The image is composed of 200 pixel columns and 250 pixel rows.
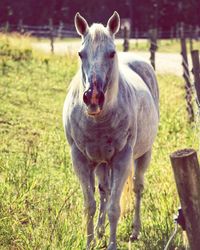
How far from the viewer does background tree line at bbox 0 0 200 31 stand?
42.5 metres

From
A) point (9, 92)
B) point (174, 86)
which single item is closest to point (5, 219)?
point (9, 92)

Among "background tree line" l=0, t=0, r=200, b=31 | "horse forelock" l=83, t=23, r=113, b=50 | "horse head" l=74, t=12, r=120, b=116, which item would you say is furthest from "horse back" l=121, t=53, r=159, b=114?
"background tree line" l=0, t=0, r=200, b=31

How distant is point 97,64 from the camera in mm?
4324

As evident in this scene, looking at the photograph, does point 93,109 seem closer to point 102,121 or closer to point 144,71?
point 102,121

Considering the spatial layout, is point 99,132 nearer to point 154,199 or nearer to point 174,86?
point 154,199

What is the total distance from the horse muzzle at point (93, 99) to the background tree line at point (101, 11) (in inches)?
1510

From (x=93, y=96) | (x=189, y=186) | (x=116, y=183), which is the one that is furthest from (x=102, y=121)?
(x=189, y=186)

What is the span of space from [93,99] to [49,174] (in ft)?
6.79

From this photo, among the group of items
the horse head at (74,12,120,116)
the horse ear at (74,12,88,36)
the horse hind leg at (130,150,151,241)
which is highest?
the horse ear at (74,12,88,36)

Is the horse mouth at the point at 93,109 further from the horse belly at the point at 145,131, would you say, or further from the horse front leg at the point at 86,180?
the horse belly at the point at 145,131

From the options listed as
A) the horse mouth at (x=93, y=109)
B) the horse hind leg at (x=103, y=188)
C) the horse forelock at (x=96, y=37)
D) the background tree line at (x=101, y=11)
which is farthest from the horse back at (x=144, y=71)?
the background tree line at (x=101, y=11)

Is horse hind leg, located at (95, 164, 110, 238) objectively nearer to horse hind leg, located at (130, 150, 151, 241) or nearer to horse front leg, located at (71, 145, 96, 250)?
horse front leg, located at (71, 145, 96, 250)

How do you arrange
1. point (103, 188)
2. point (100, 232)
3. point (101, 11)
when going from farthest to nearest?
point (101, 11), point (103, 188), point (100, 232)

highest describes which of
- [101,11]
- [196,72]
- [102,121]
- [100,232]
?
[101,11]
